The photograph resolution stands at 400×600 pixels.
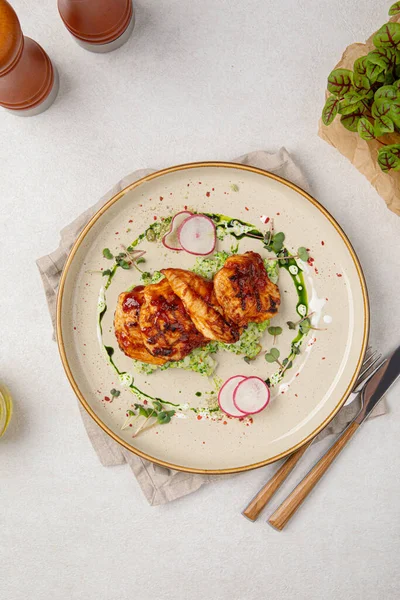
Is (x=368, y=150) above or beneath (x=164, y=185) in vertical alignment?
above

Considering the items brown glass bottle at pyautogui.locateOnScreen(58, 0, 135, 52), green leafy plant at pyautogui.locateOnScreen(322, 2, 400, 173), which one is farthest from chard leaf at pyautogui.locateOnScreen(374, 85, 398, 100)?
brown glass bottle at pyautogui.locateOnScreen(58, 0, 135, 52)

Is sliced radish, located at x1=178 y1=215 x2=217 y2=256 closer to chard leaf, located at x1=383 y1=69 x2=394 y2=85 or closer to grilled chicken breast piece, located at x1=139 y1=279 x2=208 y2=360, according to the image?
grilled chicken breast piece, located at x1=139 y1=279 x2=208 y2=360

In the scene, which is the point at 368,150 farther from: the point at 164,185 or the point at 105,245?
the point at 105,245

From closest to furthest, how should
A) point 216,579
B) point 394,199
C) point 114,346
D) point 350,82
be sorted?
point 350,82
point 394,199
point 114,346
point 216,579

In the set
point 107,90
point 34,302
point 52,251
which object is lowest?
point 34,302

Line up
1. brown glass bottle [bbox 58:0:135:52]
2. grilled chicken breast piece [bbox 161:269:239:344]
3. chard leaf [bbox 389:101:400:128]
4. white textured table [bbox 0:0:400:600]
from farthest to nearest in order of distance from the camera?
white textured table [bbox 0:0:400:600] < brown glass bottle [bbox 58:0:135:52] < grilled chicken breast piece [bbox 161:269:239:344] < chard leaf [bbox 389:101:400:128]

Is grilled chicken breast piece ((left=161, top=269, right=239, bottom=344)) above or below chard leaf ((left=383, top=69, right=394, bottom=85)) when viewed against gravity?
below

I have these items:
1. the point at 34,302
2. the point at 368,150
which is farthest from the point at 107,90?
the point at 368,150

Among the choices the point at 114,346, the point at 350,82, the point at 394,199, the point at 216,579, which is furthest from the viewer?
the point at 216,579
